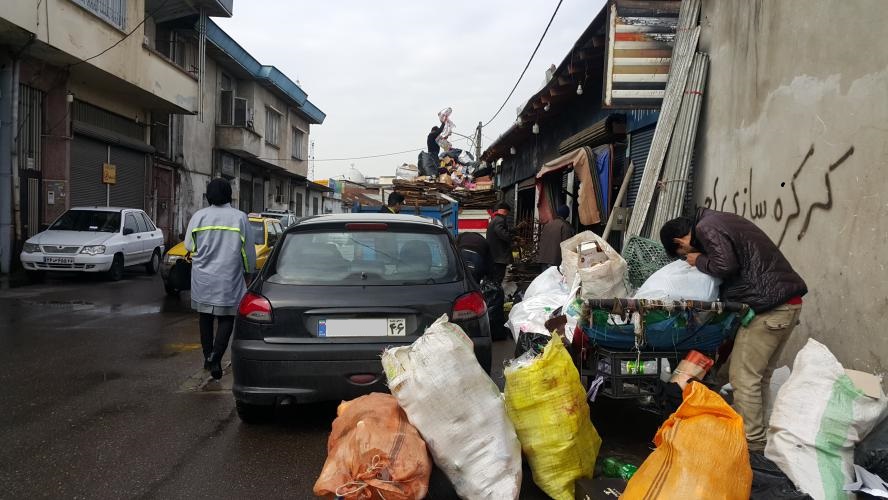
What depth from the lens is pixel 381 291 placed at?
4055 mm

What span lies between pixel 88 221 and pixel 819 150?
43.9 feet

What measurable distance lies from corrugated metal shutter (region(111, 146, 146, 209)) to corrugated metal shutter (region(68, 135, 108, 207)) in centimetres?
62

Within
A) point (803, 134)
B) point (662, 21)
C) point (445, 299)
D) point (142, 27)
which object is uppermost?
point (142, 27)

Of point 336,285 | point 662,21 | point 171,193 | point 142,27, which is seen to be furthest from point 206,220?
point 171,193

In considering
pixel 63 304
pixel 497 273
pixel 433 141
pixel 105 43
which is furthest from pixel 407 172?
pixel 63 304

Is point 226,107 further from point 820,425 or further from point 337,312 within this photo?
point 820,425

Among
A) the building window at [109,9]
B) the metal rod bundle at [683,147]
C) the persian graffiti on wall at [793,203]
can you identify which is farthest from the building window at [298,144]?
the persian graffiti on wall at [793,203]

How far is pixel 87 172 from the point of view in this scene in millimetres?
16594

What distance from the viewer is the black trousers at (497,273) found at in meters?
9.24

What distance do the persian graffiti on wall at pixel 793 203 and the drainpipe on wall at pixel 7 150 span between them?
14115mm

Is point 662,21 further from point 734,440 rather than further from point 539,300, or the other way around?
point 734,440

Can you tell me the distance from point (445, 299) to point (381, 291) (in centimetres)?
42

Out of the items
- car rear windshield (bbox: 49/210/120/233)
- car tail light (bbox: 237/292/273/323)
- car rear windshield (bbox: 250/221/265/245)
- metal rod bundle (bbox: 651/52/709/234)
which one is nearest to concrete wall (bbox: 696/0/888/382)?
metal rod bundle (bbox: 651/52/709/234)

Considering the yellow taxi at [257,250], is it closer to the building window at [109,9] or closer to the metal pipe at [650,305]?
the metal pipe at [650,305]
